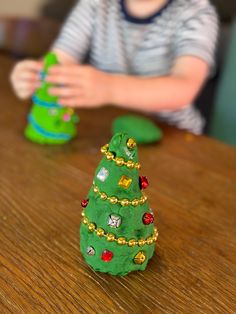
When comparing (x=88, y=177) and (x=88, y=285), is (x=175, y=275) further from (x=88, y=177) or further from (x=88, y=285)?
(x=88, y=177)

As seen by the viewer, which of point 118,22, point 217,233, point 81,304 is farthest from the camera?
point 118,22

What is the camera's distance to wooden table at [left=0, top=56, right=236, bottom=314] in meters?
0.34

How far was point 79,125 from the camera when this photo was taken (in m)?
0.75

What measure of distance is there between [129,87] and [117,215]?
41 centimetres

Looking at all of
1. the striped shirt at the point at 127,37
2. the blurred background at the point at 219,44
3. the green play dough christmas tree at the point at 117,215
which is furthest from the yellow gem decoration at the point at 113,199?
the blurred background at the point at 219,44

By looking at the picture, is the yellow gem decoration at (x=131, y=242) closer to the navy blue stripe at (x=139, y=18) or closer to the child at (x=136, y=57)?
the child at (x=136, y=57)

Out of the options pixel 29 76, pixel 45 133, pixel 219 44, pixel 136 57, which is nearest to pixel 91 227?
pixel 45 133

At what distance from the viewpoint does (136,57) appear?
3.18 ft

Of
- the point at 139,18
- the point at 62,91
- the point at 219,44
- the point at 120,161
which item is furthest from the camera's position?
the point at 219,44

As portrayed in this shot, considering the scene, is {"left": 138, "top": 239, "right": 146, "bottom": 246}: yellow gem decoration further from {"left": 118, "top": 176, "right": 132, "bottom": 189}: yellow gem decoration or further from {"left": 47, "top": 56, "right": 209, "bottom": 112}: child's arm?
{"left": 47, "top": 56, "right": 209, "bottom": 112}: child's arm

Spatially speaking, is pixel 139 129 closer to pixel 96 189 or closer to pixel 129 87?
pixel 129 87

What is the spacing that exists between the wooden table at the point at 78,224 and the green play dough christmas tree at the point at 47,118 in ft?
0.07

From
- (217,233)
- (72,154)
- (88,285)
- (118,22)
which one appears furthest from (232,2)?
(88,285)

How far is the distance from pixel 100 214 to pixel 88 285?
0.19ft
